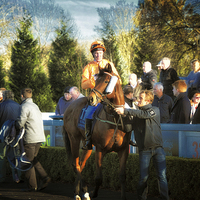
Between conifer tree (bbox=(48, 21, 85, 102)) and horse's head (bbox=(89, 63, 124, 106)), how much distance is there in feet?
64.6

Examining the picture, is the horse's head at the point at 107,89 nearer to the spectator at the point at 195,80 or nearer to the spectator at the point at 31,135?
the spectator at the point at 31,135

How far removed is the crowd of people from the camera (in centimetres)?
460

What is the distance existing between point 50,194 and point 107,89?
3102 millimetres

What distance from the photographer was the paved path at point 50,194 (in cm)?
618

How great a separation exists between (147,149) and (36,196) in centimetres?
292

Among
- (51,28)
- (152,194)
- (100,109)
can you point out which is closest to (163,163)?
(100,109)

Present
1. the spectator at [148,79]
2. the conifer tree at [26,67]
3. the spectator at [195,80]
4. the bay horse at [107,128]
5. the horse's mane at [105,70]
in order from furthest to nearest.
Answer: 1. the conifer tree at [26,67]
2. the spectator at [195,80]
3. the spectator at [148,79]
4. the horse's mane at [105,70]
5. the bay horse at [107,128]

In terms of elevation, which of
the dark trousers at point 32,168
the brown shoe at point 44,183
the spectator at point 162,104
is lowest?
the brown shoe at point 44,183

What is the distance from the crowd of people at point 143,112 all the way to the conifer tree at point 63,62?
1615 centimetres

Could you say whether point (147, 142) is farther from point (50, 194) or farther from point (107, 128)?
point (50, 194)

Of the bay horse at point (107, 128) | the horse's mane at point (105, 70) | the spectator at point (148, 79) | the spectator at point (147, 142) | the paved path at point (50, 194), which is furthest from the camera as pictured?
the spectator at point (148, 79)

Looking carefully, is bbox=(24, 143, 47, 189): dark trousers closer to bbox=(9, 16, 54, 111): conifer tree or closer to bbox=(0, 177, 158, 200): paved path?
bbox=(0, 177, 158, 200): paved path

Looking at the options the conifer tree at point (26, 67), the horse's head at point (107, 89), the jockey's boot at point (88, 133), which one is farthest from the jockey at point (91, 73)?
the conifer tree at point (26, 67)

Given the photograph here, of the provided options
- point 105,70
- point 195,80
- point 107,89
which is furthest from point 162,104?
point 107,89
